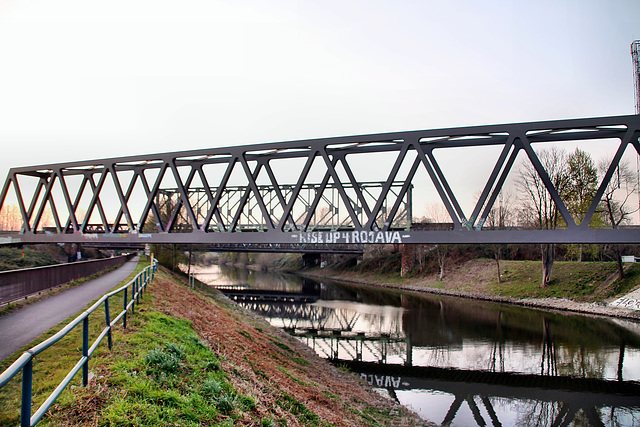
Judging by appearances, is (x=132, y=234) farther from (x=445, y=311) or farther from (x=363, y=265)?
(x=363, y=265)

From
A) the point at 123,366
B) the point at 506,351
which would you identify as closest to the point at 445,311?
the point at 506,351

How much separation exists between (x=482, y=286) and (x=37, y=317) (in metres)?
46.7

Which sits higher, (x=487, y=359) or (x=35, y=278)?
(x=35, y=278)

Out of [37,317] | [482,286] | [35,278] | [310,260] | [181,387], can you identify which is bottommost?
[310,260]

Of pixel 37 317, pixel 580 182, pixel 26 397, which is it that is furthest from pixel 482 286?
pixel 26 397

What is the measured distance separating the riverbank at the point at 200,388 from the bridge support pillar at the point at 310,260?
75705 mm

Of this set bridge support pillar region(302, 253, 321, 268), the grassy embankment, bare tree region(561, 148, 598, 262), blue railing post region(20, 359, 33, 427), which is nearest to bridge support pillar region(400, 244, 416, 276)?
bare tree region(561, 148, 598, 262)

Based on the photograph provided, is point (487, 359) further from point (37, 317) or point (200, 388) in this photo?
point (37, 317)

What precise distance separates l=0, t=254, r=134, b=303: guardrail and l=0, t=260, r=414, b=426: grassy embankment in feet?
15.6

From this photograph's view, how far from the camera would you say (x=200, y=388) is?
8.40 metres

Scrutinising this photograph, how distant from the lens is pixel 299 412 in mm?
10531

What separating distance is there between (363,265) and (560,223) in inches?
1461

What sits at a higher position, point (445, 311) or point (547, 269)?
point (547, 269)

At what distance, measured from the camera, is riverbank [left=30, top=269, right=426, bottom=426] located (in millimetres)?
6469
